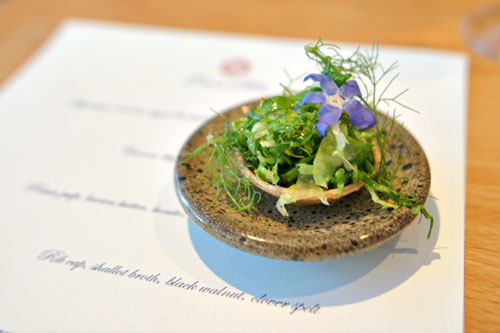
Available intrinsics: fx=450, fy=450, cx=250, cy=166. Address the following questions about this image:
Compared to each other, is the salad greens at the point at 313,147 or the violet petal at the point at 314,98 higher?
the violet petal at the point at 314,98

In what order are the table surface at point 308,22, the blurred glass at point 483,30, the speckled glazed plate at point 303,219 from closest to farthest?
the speckled glazed plate at point 303,219, the table surface at point 308,22, the blurred glass at point 483,30

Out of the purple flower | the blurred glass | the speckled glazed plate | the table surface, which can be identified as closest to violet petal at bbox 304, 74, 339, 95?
the purple flower

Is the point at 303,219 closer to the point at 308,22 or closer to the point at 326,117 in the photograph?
the point at 326,117

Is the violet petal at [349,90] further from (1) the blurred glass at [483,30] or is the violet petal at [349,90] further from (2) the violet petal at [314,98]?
(1) the blurred glass at [483,30]

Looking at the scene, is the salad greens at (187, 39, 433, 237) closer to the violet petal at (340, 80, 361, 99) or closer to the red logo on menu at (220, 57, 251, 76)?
the violet petal at (340, 80, 361, 99)

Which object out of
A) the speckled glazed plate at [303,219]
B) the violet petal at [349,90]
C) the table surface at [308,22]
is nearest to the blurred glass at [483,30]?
the table surface at [308,22]

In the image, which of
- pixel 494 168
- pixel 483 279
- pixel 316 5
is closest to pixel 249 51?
pixel 316 5
